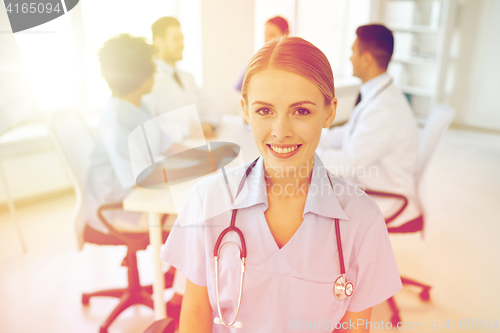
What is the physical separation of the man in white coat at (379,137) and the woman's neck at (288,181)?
634 mm

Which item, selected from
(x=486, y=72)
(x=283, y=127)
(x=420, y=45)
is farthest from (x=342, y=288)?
(x=420, y=45)

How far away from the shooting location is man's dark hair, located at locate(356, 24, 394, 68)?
1614 millimetres

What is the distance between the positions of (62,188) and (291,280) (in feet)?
7.97

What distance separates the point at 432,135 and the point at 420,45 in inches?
148

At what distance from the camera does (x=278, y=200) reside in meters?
0.89

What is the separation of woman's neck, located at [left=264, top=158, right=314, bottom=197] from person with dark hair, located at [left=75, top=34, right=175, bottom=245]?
29.5 inches

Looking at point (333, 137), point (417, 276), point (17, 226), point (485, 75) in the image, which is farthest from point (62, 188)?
point (485, 75)

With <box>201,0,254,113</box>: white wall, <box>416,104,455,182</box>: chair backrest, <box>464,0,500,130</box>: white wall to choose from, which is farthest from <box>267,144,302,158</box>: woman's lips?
<box>464,0,500,130</box>: white wall

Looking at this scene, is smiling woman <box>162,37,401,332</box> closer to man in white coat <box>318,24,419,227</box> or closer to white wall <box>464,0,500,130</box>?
man in white coat <box>318,24,419,227</box>

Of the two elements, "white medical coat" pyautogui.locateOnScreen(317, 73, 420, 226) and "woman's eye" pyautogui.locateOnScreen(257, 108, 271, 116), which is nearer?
"woman's eye" pyautogui.locateOnScreen(257, 108, 271, 116)

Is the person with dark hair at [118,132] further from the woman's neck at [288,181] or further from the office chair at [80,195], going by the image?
the woman's neck at [288,181]

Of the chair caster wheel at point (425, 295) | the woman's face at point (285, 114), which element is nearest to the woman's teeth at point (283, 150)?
the woman's face at point (285, 114)

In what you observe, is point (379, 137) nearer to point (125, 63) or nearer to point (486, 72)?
point (125, 63)

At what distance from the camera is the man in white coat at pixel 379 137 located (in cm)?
154
